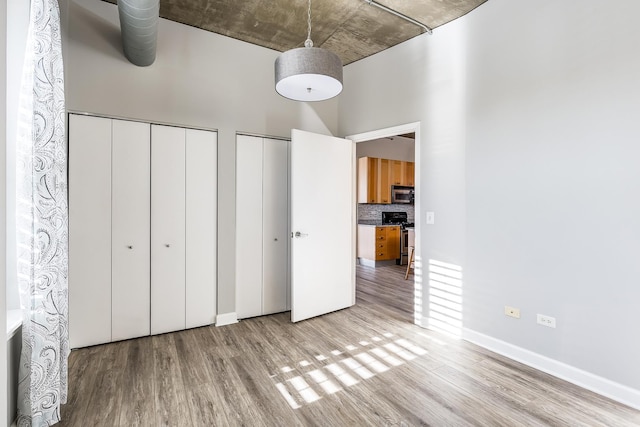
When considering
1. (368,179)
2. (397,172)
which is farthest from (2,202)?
(397,172)

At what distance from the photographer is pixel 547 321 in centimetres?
250

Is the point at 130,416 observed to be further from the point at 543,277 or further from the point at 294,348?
the point at 543,277

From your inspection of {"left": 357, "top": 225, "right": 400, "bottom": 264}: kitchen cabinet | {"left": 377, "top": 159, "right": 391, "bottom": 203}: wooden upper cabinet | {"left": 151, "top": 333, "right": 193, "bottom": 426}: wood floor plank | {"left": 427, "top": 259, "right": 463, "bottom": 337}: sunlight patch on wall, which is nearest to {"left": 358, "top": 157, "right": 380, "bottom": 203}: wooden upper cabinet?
{"left": 377, "top": 159, "right": 391, "bottom": 203}: wooden upper cabinet

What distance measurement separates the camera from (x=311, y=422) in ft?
6.24

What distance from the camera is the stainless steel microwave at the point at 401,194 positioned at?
7324mm

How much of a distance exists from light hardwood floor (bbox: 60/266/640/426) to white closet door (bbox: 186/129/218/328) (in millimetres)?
252

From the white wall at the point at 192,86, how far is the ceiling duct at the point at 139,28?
7.5 inches

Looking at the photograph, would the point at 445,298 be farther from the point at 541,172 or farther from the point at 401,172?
the point at 401,172

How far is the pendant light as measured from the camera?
1.98 metres

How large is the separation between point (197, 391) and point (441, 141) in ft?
9.84

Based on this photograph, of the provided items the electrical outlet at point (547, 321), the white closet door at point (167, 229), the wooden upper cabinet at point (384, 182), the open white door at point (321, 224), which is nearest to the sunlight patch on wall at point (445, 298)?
the electrical outlet at point (547, 321)

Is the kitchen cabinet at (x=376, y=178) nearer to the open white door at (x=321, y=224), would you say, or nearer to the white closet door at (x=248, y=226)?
the open white door at (x=321, y=224)

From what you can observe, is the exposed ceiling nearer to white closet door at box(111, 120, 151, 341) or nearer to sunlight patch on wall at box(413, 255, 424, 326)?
white closet door at box(111, 120, 151, 341)

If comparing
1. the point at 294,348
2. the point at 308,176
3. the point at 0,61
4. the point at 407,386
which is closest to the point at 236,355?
the point at 294,348
